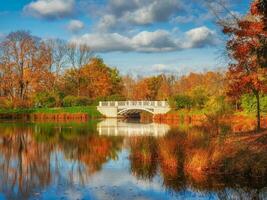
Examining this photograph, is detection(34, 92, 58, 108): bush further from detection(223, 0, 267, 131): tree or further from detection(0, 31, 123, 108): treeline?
detection(223, 0, 267, 131): tree

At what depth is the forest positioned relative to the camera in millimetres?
18452

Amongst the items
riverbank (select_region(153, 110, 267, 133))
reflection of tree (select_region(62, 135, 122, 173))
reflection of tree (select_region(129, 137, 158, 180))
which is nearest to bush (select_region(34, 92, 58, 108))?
riverbank (select_region(153, 110, 267, 133))

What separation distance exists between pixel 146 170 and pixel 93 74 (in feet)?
162

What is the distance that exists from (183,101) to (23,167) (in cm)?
3309

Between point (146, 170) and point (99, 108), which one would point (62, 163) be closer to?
point (146, 170)

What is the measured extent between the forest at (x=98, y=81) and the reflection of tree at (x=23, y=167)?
950 centimetres

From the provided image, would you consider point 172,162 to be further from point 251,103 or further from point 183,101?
point 183,101

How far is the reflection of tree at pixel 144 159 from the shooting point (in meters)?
13.9

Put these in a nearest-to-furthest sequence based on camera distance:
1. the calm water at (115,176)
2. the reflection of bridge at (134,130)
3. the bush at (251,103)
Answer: the calm water at (115,176), the reflection of bridge at (134,130), the bush at (251,103)

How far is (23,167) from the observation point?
15.7m

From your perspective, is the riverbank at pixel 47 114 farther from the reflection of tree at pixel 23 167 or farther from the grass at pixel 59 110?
the reflection of tree at pixel 23 167

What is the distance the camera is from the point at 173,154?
14820mm

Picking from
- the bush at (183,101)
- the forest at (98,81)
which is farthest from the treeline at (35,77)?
the bush at (183,101)

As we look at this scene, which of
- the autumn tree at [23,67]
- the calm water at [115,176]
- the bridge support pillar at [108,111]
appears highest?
the autumn tree at [23,67]
